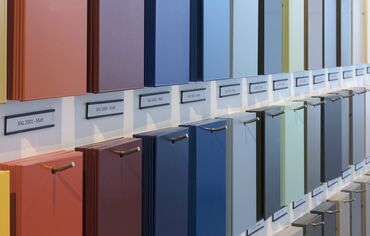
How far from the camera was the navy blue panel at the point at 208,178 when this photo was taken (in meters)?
1.20

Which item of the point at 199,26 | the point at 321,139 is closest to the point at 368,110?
the point at 321,139

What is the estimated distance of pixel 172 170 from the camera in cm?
110

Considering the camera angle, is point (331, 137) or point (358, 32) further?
point (358, 32)

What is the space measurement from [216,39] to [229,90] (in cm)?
23

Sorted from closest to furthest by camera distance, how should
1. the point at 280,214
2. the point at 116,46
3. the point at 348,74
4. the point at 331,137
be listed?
1. the point at 116,46
2. the point at 280,214
3. the point at 331,137
4. the point at 348,74

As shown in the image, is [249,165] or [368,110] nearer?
[249,165]

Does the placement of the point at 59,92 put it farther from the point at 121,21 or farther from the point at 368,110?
the point at 368,110

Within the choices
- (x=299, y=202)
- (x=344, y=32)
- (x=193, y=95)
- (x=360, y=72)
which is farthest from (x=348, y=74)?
(x=193, y=95)

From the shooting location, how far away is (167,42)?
1071mm

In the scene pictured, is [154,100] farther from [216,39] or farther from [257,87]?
[257,87]

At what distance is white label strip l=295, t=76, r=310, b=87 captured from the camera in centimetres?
183

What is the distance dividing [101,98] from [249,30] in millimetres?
525

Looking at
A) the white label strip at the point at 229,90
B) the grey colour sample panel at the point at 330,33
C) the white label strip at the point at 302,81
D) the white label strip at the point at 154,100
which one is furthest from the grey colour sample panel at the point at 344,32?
the white label strip at the point at 154,100

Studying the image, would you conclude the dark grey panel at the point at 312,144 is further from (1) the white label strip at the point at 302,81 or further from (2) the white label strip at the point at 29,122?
(2) the white label strip at the point at 29,122
